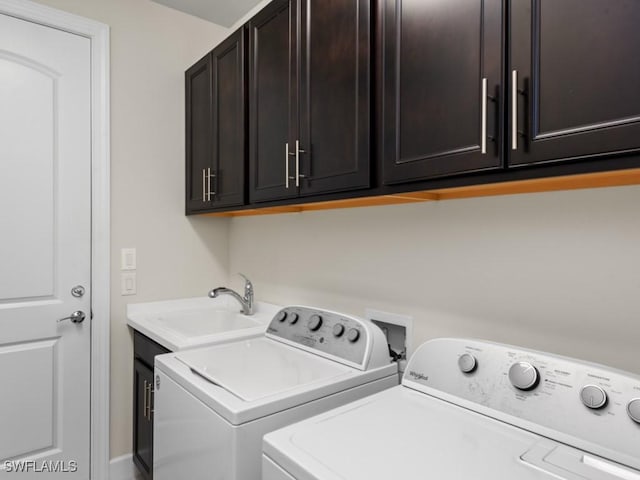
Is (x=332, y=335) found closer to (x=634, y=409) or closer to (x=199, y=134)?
(x=634, y=409)

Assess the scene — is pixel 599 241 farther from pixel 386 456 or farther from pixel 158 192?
pixel 158 192

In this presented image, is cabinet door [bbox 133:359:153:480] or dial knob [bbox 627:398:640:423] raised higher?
dial knob [bbox 627:398:640:423]

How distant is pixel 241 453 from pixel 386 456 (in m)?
0.40

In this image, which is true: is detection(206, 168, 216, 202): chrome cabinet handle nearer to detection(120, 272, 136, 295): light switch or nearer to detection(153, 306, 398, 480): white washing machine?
detection(120, 272, 136, 295): light switch

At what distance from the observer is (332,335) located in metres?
1.47

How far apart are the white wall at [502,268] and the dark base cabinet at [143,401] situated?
855mm

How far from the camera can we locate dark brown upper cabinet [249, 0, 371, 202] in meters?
1.22

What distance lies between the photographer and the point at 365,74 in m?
1.19

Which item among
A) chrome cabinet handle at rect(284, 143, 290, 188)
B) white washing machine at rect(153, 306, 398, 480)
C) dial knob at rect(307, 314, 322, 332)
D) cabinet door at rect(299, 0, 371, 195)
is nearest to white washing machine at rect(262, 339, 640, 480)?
white washing machine at rect(153, 306, 398, 480)

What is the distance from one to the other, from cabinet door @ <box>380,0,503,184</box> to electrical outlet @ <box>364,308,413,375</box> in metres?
0.59

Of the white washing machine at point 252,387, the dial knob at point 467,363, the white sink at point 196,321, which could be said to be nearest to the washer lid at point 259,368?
the white washing machine at point 252,387

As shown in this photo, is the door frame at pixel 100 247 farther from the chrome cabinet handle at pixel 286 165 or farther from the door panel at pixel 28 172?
the chrome cabinet handle at pixel 286 165

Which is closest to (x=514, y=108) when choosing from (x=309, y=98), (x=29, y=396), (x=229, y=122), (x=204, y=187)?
(x=309, y=98)

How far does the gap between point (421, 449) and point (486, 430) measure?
0.19 m
